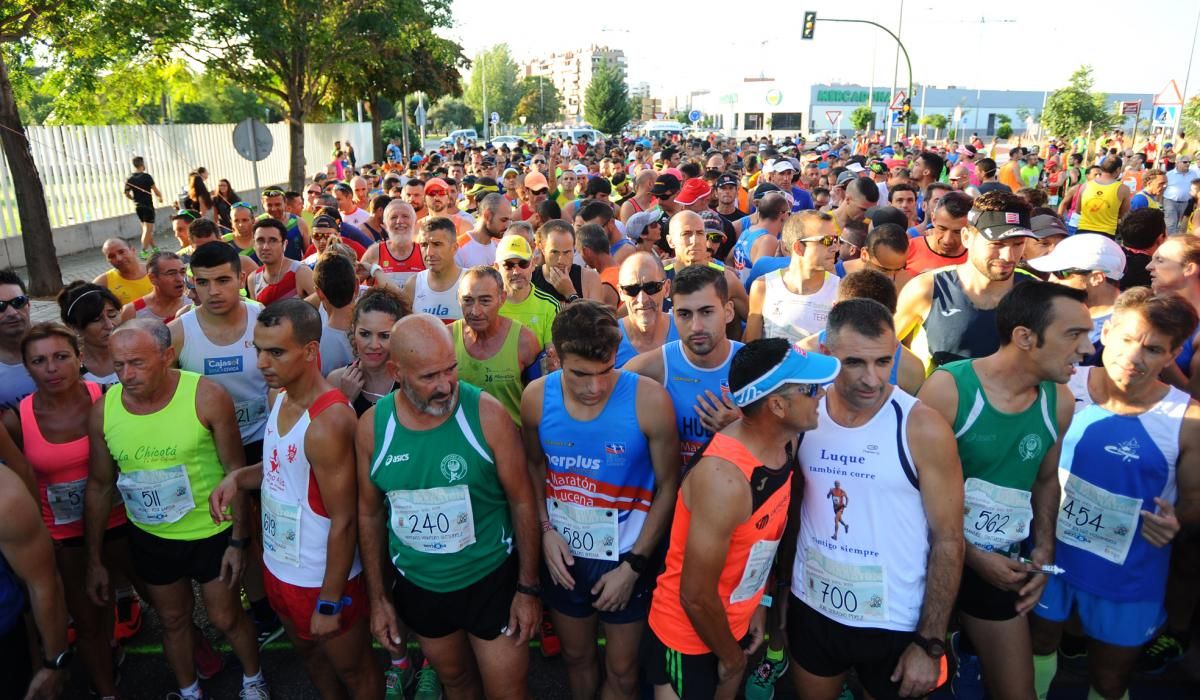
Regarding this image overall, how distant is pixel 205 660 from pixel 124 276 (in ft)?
12.5

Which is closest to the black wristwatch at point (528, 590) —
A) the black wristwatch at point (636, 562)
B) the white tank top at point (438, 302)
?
the black wristwatch at point (636, 562)

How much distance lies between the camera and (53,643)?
291 cm

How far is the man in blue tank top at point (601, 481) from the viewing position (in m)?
2.93

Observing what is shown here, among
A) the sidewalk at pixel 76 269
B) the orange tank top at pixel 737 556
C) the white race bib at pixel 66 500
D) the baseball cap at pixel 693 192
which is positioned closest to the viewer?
the orange tank top at pixel 737 556

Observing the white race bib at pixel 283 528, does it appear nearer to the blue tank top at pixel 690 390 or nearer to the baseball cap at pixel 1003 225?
the blue tank top at pixel 690 390

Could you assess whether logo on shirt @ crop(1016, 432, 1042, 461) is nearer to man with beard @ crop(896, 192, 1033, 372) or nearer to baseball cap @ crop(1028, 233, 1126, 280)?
man with beard @ crop(896, 192, 1033, 372)

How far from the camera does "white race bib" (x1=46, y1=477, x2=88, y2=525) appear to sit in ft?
11.7

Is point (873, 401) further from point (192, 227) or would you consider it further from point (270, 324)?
point (192, 227)

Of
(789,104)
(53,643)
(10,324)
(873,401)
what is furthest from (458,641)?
(789,104)

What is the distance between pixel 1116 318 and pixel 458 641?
3.14m

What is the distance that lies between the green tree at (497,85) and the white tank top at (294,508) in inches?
4047

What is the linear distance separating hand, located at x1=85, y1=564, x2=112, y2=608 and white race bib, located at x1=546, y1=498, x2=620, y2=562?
223 centimetres

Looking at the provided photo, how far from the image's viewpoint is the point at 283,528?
319 cm

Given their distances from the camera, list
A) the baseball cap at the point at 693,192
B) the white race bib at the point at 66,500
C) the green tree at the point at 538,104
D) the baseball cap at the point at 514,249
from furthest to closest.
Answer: the green tree at the point at 538,104 → the baseball cap at the point at 693,192 → the baseball cap at the point at 514,249 → the white race bib at the point at 66,500
